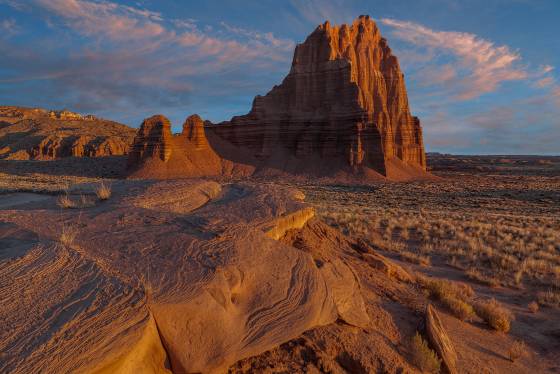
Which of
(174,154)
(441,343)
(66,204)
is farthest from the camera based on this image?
(174,154)

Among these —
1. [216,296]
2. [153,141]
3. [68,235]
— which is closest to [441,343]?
[216,296]

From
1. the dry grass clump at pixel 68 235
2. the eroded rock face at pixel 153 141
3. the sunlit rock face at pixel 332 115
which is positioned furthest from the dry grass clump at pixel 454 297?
the eroded rock face at pixel 153 141

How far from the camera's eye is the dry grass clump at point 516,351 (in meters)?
5.37

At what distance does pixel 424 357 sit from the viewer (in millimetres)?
4223

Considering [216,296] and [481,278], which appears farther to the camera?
[481,278]

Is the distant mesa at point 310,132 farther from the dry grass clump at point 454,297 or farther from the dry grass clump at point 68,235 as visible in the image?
the dry grass clump at point 68,235

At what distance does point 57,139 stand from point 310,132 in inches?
2088

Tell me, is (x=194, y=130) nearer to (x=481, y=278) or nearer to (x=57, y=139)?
(x=57, y=139)

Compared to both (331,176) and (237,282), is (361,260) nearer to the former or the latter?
(237,282)

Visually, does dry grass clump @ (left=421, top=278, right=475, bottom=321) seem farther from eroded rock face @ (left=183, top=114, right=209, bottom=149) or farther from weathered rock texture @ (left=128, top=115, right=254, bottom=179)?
eroded rock face @ (left=183, top=114, right=209, bottom=149)

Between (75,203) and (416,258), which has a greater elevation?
(75,203)

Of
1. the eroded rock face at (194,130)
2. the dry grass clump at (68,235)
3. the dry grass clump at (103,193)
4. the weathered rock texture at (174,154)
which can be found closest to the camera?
the dry grass clump at (68,235)

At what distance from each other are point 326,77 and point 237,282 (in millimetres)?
55946

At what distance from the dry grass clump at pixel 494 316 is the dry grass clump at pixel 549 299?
5.91 ft
